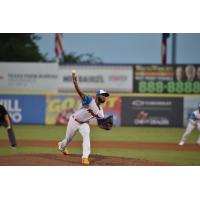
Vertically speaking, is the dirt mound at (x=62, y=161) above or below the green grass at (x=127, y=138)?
above

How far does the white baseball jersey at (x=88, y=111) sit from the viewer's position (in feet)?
30.9

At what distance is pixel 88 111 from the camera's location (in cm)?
951

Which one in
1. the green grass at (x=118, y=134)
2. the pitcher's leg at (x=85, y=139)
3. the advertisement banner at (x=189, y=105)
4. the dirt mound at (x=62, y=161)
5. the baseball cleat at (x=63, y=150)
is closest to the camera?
the pitcher's leg at (x=85, y=139)

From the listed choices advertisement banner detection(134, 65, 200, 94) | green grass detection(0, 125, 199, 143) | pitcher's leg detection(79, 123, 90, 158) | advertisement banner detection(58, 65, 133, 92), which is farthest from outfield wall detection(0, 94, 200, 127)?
pitcher's leg detection(79, 123, 90, 158)

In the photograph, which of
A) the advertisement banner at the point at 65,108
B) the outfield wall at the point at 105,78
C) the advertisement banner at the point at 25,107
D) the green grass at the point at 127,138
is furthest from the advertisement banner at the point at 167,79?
the advertisement banner at the point at 25,107

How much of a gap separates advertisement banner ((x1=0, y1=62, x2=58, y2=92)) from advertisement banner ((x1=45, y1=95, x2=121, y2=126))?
685mm

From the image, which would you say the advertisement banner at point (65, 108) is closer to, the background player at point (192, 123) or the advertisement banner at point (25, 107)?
the advertisement banner at point (25, 107)

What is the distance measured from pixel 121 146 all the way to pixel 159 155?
131cm

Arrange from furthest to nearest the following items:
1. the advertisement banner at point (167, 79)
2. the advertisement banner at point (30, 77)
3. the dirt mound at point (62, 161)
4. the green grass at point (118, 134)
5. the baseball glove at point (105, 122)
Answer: the advertisement banner at point (30, 77)
the advertisement banner at point (167, 79)
the green grass at point (118, 134)
the baseball glove at point (105, 122)
the dirt mound at point (62, 161)

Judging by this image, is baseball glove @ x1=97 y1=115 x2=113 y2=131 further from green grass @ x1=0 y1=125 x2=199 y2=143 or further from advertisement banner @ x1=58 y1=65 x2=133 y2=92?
advertisement banner @ x1=58 y1=65 x2=133 y2=92

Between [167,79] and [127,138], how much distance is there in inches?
133

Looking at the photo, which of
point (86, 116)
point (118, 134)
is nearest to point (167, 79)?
point (118, 134)

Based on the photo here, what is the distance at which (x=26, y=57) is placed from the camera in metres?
15.6

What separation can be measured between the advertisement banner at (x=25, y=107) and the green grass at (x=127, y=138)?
260 mm
